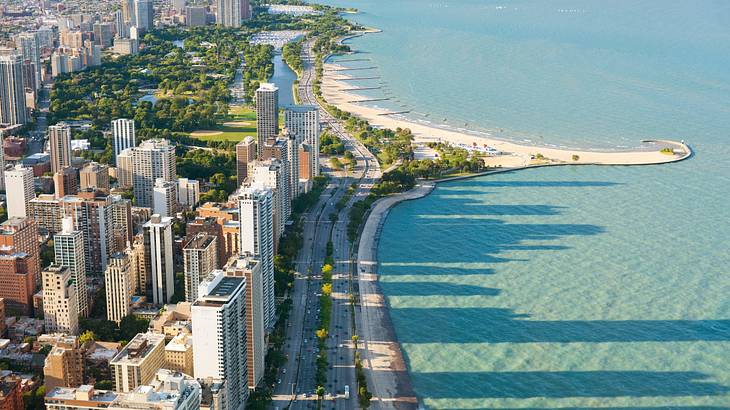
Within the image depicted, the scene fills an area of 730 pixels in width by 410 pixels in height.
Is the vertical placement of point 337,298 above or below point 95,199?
below

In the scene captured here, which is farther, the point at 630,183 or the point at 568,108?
the point at 568,108

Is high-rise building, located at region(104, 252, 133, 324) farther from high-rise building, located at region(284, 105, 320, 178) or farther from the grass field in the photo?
the grass field

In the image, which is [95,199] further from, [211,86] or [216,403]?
[211,86]

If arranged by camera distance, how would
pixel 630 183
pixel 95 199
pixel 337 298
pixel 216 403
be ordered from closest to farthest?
pixel 216 403 → pixel 337 298 → pixel 95 199 → pixel 630 183

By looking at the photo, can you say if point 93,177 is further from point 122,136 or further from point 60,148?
point 122,136

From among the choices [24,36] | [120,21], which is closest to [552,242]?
[24,36]

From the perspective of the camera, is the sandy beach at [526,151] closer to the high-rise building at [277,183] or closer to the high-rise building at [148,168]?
the high-rise building at [277,183]

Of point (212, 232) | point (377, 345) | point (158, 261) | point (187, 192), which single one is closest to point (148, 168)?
point (187, 192)

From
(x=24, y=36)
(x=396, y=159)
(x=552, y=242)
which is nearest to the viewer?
(x=552, y=242)
